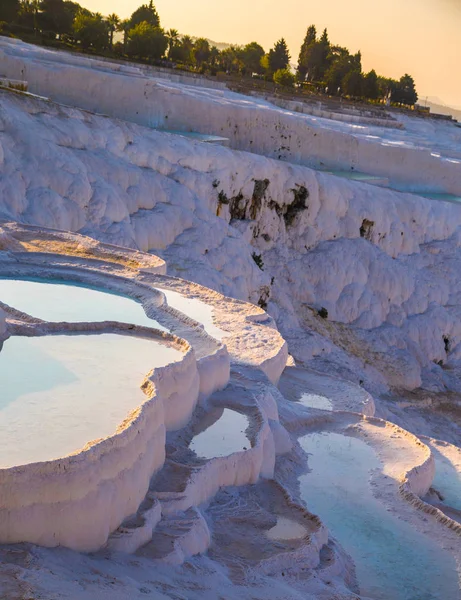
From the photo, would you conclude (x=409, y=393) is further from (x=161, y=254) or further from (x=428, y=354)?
(x=161, y=254)

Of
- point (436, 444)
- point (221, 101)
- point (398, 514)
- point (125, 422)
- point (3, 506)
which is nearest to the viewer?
point (3, 506)

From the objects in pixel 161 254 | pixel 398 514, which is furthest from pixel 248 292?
pixel 398 514

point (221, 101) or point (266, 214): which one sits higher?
point (221, 101)

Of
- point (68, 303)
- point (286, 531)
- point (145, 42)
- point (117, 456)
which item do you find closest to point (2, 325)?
point (68, 303)

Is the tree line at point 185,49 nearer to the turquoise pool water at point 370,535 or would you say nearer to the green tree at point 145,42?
the green tree at point 145,42

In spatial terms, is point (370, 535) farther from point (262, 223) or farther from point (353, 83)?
point (353, 83)
